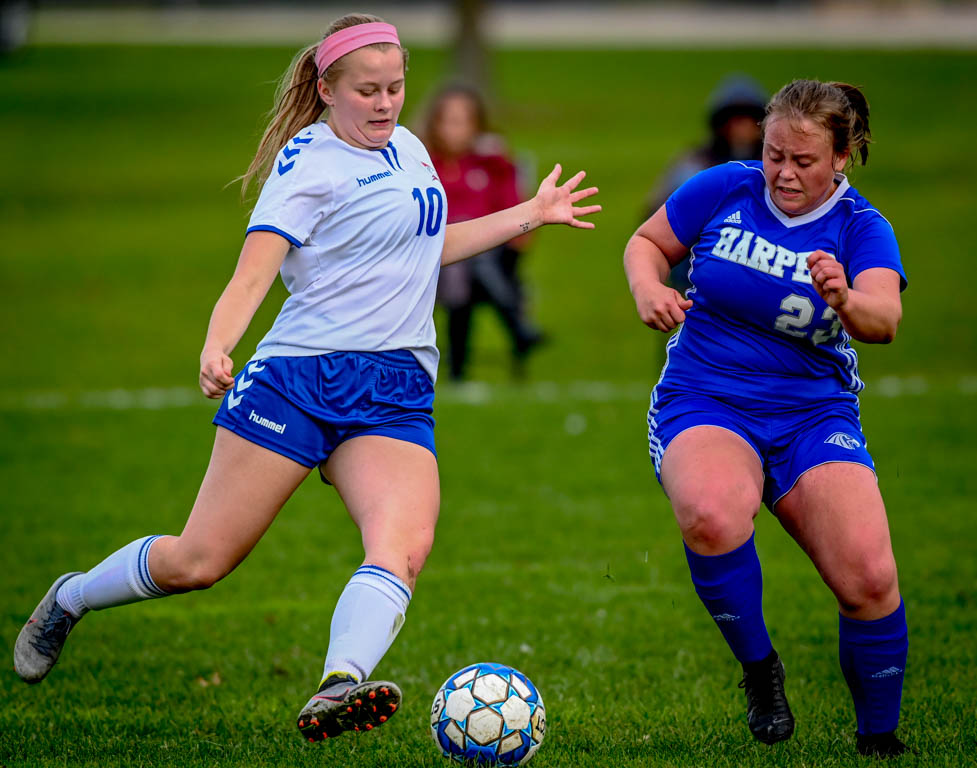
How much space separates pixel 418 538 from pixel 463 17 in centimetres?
2605

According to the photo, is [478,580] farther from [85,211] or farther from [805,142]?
[85,211]

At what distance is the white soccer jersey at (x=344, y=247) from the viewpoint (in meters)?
4.62

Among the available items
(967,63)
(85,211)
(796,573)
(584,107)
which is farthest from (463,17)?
(796,573)

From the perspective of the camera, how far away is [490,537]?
27.1 feet

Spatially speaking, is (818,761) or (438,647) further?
(438,647)

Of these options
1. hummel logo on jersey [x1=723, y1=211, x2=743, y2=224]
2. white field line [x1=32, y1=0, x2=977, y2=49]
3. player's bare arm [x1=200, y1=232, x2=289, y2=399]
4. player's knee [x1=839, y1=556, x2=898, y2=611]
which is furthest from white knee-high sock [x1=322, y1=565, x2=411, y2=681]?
white field line [x1=32, y1=0, x2=977, y2=49]

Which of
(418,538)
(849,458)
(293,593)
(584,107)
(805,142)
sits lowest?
(293,593)

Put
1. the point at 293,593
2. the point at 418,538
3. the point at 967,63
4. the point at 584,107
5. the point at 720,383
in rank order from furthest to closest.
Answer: the point at 967,63, the point at 584,107, the point at 293,593, the point at 720,383, the point at 418,538

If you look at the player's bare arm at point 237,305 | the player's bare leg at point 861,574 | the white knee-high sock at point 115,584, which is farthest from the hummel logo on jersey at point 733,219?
the white knee-high sock at point 115,584

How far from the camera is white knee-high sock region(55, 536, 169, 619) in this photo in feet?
15.9

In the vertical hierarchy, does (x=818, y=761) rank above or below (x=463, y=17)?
below

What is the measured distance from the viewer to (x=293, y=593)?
7.31 m

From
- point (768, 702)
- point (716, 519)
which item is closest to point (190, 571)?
point (716, 519)

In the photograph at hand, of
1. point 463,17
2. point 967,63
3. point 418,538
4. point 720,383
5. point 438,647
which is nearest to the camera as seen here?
point 418,538
